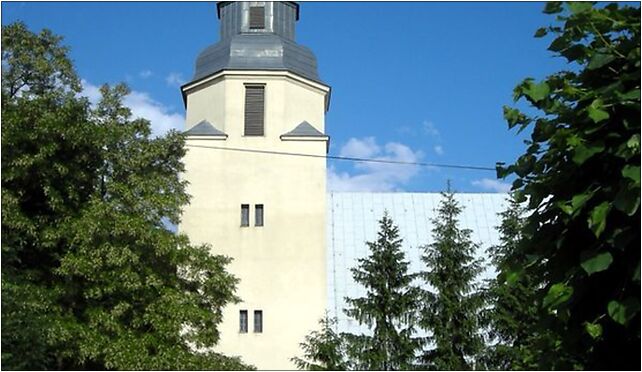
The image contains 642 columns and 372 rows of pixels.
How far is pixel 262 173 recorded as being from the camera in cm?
2998

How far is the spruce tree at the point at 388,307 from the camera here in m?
21.5

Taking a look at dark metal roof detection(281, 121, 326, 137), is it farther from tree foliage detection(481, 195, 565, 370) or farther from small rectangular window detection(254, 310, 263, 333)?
tree foliage detection(481, 195, 565, 370)

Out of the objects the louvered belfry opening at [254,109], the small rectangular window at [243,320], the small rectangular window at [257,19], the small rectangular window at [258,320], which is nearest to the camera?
the small rectangular window at [258,320]

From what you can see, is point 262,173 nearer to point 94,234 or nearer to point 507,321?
point 507,321

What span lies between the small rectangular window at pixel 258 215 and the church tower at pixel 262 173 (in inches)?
1.3

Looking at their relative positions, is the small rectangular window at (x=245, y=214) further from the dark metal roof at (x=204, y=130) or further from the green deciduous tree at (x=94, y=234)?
the green deciduous tree at (x=94, y=234)

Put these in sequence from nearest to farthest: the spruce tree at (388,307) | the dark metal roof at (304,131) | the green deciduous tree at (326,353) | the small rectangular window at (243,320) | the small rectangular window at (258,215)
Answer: the green deciduous tree at (326,353), the spruce tree at (388,307), the small rectangular window at (243,320), the small rectangular window at (258,215), the dark metal roof at (304,131)

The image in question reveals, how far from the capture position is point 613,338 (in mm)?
6047

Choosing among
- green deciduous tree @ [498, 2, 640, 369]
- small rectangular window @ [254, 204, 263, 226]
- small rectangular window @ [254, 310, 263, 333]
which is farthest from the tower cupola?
green deciduous tree @ [498, 2, 640, 369]

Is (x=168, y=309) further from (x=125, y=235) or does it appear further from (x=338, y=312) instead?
(x=338, y=312)

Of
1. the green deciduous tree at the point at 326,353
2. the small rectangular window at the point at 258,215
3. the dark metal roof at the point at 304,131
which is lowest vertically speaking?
the green deciduous tree at the point at 326,353

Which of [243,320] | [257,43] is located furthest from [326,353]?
[257,43]

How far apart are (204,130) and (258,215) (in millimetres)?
3595

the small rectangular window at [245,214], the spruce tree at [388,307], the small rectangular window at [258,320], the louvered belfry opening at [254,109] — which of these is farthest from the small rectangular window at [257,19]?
the spruce tree at [388,307]
